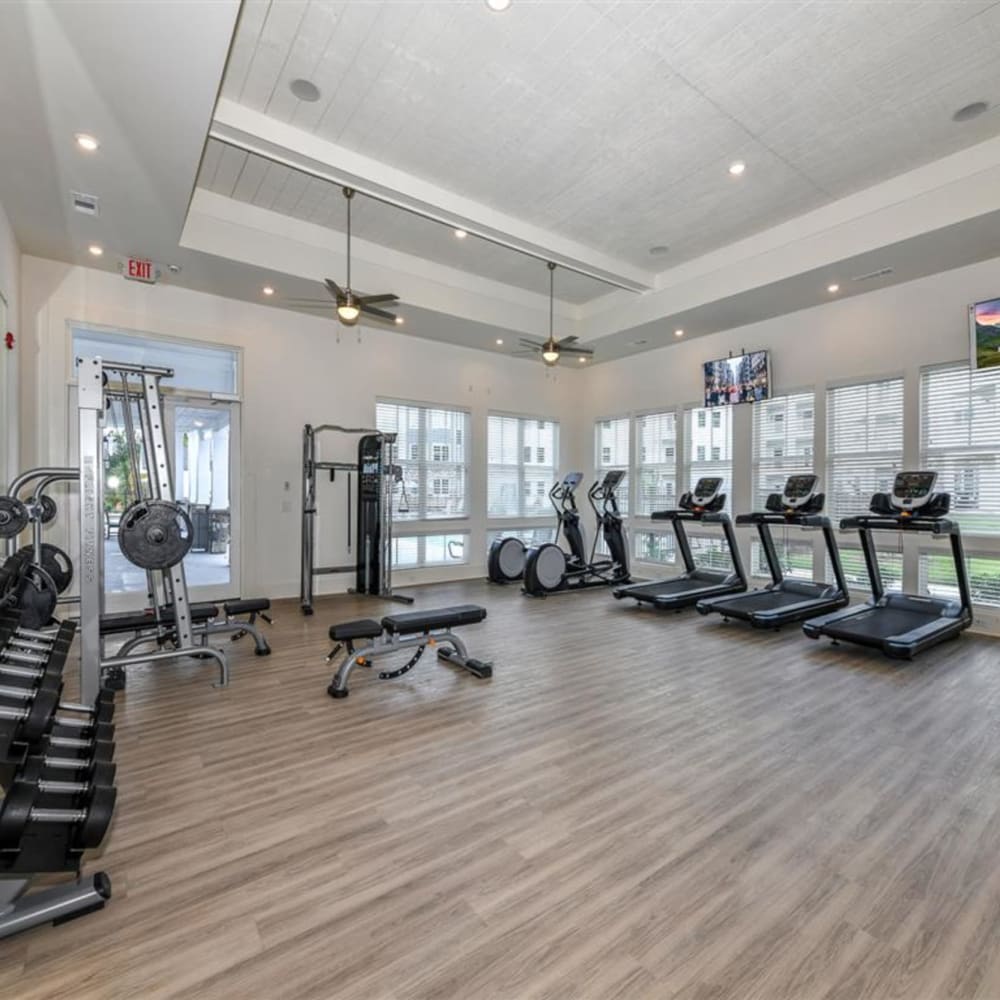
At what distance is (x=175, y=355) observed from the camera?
6660 mm

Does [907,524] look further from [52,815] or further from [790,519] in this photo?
[52,815]

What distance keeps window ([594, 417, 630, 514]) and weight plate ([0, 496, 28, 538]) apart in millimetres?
7830

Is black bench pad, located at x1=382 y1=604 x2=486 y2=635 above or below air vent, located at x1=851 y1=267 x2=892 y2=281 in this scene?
below

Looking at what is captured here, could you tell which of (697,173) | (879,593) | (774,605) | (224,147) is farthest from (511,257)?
(879,593)

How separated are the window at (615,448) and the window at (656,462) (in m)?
0.26

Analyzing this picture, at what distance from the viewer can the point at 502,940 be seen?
1750mm

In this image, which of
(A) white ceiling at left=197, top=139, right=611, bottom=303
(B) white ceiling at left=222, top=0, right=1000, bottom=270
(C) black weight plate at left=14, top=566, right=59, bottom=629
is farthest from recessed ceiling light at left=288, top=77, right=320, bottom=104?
(C) black weight plate at left=14, top=566, right=59, bottom=629

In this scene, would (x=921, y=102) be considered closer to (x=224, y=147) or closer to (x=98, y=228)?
(x=224, y=147)

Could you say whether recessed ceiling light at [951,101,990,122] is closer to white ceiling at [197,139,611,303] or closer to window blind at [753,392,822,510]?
window blind at [753,392,822,510]

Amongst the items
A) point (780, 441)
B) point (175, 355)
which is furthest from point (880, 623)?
point (175, 355)

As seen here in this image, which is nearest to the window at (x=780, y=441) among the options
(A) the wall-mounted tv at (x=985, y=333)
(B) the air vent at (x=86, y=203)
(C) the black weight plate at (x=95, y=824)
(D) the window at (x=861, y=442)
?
(D) the window at (x=861, y=442)

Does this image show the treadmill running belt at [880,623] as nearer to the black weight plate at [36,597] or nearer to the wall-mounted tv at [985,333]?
the wall-mounted tv at [985,333]

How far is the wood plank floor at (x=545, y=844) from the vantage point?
1.64 meters

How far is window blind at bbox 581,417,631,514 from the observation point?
31.3 ft
